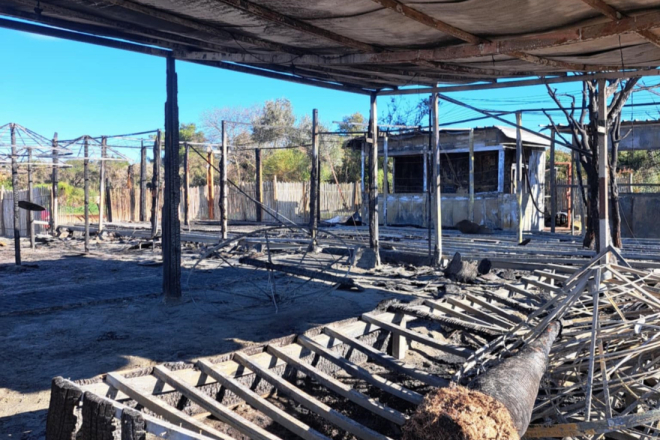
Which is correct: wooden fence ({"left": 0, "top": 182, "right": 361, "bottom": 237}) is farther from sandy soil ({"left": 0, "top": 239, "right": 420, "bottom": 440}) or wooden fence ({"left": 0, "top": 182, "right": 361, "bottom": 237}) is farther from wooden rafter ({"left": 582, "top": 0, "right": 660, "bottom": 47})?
wooden rafter ({"left": 582, "top": 0, "right": 660, "bottom": 47})

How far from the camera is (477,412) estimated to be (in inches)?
95.0

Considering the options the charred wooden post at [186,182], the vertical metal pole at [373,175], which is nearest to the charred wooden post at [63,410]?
the vertical metal pole at [373,175]

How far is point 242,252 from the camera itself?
13.4 meters

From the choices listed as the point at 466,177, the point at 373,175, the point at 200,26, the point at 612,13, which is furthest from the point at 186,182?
the point at 612,13

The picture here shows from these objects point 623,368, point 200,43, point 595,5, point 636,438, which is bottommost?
point 636,438

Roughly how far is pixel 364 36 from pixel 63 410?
170 inches

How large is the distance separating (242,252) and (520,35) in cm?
925

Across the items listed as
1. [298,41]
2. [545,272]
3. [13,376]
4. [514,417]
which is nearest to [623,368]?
[514,417]

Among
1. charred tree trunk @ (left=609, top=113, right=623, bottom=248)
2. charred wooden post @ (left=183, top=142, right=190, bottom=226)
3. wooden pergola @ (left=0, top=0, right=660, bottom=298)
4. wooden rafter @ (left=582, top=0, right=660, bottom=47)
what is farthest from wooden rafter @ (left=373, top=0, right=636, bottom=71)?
charred wooden post @ (left=183, top=142, right=190, bottom=226)

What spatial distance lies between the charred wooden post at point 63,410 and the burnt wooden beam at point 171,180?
4.33 m

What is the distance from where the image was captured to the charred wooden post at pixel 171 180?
7305 millimetres

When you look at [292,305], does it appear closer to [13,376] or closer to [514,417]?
[13,376]

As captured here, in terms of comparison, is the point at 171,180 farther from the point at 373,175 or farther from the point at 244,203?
the point at 244,203

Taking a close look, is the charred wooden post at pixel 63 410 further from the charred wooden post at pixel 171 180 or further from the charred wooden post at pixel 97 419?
the charred wooden post at pixel 171 180
